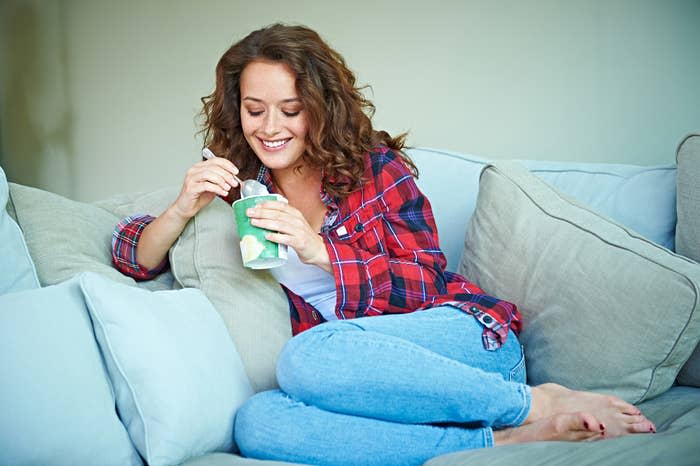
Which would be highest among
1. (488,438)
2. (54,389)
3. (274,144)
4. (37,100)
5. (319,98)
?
(319,98)

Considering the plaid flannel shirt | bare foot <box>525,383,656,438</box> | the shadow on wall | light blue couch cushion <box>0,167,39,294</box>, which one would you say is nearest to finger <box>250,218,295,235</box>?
the plaid flannel shirt

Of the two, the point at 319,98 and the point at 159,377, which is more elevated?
the point at 319,98

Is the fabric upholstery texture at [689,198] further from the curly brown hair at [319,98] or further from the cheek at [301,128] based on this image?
the cheek at [301,128]

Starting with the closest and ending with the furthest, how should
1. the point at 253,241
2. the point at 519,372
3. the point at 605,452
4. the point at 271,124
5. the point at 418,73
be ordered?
1. the point at 605,452
2. the point at 253,241
3. the point at 519,372
4. the point at 271,124
5. the point at 418,73

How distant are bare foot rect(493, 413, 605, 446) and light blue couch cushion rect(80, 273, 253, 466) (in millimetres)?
497

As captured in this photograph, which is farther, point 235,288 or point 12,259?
point 235,288

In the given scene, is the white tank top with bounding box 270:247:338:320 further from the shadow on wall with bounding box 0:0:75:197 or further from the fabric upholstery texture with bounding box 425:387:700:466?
the shadow on wall with bounding box 0:0:75:197

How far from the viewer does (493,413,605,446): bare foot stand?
1.21 meters

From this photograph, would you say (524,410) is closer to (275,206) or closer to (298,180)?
(275,206)

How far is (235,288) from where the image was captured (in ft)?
5.10

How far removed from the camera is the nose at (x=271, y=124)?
158 centimetres

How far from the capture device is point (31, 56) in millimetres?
3244

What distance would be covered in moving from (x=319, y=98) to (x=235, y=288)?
0.45m

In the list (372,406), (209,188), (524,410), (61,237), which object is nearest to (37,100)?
(61,237)
